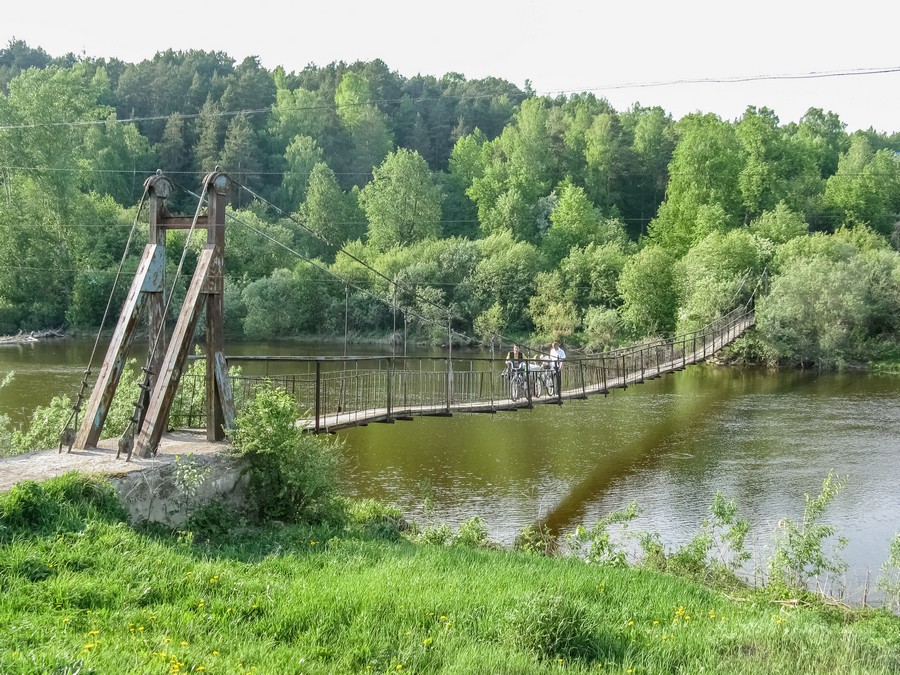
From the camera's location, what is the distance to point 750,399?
77.6ft

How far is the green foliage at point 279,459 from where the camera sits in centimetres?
786

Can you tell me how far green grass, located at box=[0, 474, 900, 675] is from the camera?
443 cm

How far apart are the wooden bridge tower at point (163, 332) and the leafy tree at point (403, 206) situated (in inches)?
1569

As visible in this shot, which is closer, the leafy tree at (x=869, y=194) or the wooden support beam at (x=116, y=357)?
the wooden support beam at (x=116, y=357)

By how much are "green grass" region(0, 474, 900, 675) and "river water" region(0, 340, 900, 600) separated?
11.9 ft

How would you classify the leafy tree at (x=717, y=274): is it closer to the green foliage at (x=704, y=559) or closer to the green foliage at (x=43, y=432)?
the green foliage at (x=704, y=559)

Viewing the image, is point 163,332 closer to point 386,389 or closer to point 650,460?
point 386,389

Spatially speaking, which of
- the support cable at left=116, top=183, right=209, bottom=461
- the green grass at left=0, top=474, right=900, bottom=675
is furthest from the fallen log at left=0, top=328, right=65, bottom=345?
the green grass at left=0, top=474, right=900, bottom=675

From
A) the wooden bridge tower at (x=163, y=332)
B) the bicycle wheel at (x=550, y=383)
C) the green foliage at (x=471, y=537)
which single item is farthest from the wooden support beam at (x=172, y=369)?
the bicycle wheel at (x=550, y=383)

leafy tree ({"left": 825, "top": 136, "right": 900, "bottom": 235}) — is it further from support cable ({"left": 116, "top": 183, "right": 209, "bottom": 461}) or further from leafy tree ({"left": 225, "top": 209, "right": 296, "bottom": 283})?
support cable ({"left": 116, "top": 183, "right": 209, "bottom": 461})

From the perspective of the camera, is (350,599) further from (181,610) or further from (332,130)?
(332,130)

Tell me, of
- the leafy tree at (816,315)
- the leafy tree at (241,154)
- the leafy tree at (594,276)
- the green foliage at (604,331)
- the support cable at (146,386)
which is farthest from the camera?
the leafy tree at (241,154)

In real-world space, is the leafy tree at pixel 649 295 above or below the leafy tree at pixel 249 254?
below

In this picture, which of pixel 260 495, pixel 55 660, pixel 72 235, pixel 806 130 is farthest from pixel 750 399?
pixel 806 130
